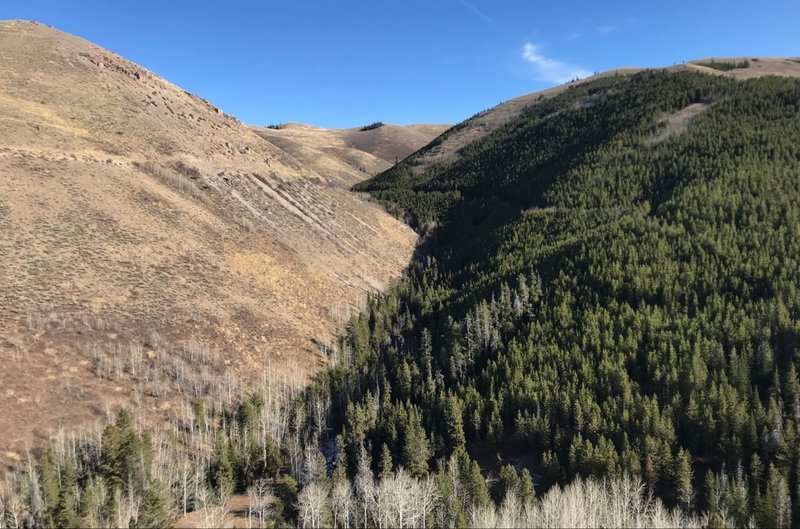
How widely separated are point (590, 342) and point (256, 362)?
5454 centimetres

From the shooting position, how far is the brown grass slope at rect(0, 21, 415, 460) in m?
65.6

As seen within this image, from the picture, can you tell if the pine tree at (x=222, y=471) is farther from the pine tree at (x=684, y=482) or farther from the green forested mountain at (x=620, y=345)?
the pine tree at (x=684, y=482)

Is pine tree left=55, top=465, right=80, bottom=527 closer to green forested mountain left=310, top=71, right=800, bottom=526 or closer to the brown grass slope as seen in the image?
the brown grass slope

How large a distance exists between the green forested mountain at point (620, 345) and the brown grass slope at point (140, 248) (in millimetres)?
15430

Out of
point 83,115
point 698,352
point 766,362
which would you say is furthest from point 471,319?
point 83,115

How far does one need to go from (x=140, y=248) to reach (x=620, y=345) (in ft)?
269

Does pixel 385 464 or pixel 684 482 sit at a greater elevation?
pixel 385 464

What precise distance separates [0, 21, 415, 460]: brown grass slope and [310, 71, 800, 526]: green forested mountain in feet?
50.6

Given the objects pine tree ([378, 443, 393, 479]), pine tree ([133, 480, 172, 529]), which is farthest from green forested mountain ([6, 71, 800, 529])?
pine tree ([378, 443, 393, 479])

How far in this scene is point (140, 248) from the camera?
8775 centimetres

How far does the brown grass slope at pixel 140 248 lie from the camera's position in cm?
6562

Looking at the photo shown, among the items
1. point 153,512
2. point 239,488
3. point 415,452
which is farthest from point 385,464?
point 153,512

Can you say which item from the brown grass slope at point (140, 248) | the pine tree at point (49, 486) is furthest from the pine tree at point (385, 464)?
the pine tree at point (49, 486)

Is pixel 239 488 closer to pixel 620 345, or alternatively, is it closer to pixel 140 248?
pixel 140 248
